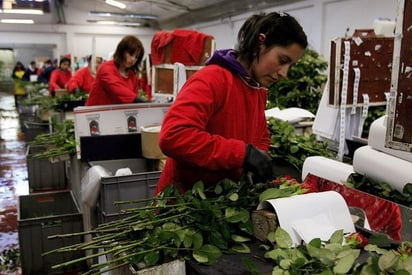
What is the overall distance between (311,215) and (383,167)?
0.48 metres

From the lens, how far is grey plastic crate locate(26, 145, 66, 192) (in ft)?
14.5

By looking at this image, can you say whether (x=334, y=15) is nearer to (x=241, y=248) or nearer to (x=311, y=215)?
(x=311, y=215)

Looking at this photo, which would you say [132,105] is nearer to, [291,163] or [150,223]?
[291,163]

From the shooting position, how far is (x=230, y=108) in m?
1.39

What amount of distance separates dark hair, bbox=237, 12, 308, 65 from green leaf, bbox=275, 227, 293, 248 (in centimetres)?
59

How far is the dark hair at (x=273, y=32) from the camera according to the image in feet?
4.40

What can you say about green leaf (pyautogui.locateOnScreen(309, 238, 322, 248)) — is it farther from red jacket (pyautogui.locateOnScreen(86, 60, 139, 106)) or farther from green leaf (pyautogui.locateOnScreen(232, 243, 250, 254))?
red jacket (pyautogui.locateOnScreen(86, 60, 139, 106))

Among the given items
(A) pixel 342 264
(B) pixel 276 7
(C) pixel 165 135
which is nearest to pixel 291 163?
(C) pixel 165 135

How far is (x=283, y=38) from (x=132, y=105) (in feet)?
5.46

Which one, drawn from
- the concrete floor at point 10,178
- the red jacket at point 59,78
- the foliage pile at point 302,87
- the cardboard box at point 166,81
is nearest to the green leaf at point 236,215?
the cardboard box at point 166,81

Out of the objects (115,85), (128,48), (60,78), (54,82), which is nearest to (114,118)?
(115,85)

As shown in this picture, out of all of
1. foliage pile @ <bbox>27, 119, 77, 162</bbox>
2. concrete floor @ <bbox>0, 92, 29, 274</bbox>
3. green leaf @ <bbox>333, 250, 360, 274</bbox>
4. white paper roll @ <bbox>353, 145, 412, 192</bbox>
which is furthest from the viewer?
concrete floor @ <bbox>0, 92, 29, 274</bbox>

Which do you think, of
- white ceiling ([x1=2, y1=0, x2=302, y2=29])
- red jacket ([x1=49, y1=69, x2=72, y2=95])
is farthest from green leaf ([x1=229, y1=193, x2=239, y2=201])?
red jacket ([x1=49, y1=69, x2=72, y2=95])

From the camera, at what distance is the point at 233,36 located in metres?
9.38
